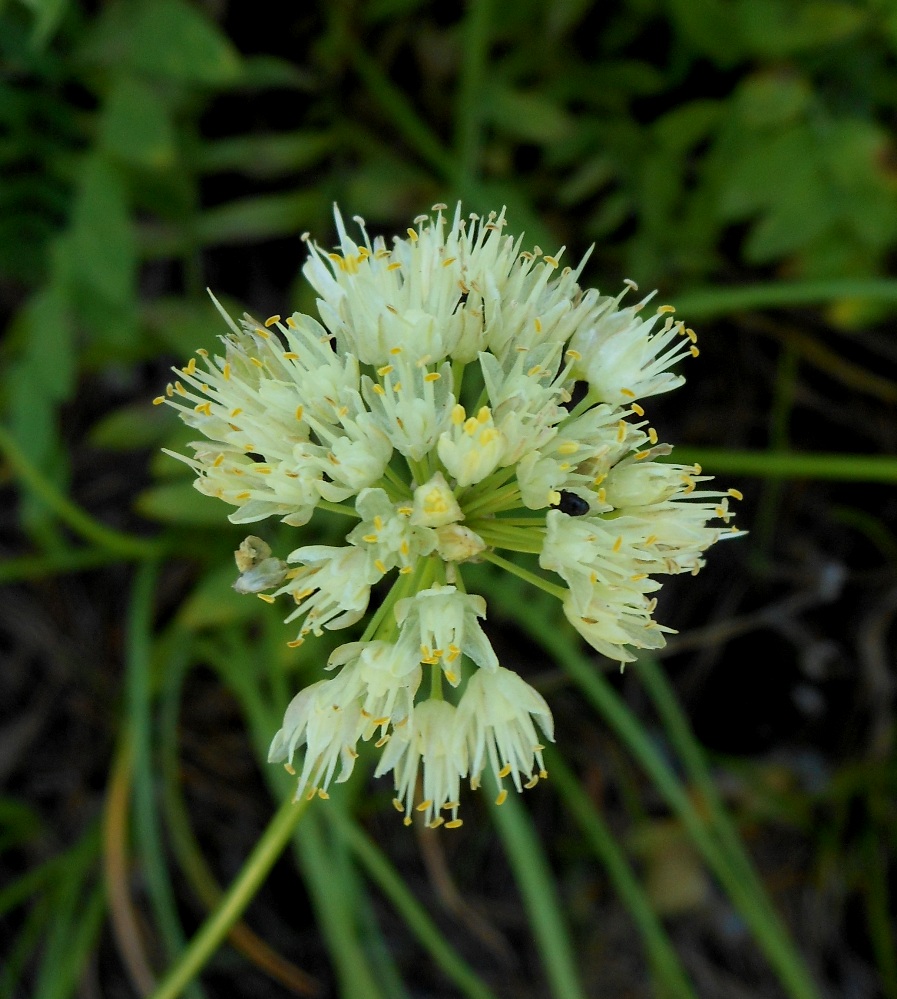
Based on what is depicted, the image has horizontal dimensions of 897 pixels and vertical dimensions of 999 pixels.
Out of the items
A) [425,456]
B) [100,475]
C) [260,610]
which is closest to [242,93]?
[100,475]

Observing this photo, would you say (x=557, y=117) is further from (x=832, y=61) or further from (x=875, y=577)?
(x=875, y=577)

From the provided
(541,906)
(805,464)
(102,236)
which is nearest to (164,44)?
(102,236)

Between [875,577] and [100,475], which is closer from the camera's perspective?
[875,577]

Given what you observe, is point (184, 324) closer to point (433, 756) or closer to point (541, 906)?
point (433, 756)

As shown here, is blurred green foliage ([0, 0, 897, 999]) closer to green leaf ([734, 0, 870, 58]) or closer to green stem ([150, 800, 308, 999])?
green leaf ([734, 0, 870, 58])

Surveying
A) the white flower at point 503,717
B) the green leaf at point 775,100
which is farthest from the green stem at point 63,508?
the green leaf at point 775,100

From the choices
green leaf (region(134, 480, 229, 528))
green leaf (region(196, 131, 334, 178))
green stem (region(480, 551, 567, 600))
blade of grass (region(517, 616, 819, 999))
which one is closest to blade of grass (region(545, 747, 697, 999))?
blade of grass (region(517, 616, 819, 999))

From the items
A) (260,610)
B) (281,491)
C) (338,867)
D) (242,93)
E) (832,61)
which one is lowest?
(338,867)
